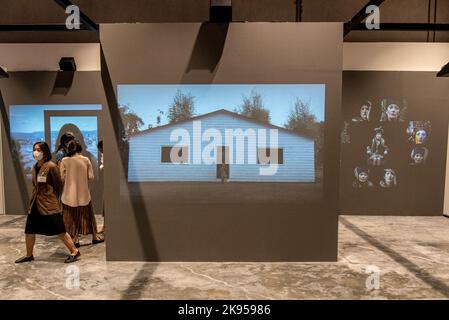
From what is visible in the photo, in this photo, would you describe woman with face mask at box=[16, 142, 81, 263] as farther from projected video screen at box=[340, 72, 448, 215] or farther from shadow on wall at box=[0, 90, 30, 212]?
projected video screen at box=[340, 72, 448, 215]

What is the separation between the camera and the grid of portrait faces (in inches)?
292

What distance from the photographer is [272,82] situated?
470 cm

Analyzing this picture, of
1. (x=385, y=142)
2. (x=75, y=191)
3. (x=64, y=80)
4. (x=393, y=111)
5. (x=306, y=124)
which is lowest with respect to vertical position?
(x=75, y=191)

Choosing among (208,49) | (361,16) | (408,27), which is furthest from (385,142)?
(208,49)

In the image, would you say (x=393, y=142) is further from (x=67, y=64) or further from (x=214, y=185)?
(x=67, y=64)

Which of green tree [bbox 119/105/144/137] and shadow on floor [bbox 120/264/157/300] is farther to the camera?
green tree [bbox 119/105/144/137]

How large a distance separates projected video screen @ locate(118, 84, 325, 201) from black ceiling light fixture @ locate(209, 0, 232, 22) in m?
0.84

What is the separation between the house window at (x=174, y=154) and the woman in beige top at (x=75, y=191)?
123cm

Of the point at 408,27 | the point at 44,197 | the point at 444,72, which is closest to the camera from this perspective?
the point at 44,197

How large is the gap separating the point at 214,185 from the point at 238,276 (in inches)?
46.0

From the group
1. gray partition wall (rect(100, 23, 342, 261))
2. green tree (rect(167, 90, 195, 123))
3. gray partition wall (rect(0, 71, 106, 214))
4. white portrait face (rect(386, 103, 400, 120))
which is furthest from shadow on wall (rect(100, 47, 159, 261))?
white portrait face (rect(386, 103, 400, 120))

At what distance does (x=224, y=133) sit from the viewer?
471cm

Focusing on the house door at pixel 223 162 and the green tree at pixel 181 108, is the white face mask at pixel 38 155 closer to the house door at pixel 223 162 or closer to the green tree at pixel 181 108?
the green tree at pixel 181 108

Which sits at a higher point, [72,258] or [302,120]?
[302,120]
